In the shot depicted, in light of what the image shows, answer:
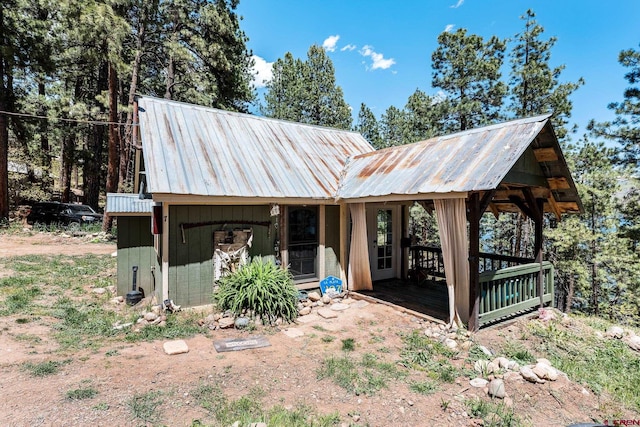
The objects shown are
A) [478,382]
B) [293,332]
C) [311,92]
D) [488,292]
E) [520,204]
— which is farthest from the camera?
[311,92]

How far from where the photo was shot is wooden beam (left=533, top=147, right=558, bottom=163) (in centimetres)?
598

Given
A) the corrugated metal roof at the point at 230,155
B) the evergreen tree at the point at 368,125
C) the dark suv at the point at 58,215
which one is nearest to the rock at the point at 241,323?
the corrugated metal roof at the point at 230,155

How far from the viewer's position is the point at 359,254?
8.05 m

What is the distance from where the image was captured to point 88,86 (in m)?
21.6

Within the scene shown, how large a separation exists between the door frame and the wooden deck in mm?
231

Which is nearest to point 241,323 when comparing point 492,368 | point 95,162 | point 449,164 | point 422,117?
point 492,368

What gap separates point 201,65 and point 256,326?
14.7 metres

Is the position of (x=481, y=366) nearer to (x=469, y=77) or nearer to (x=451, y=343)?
(x=451, y=343)

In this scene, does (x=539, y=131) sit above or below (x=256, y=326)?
above

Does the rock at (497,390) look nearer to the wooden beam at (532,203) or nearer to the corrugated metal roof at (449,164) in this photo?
the corrugated metal roof at (449,164)

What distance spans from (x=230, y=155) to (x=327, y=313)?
4214mm

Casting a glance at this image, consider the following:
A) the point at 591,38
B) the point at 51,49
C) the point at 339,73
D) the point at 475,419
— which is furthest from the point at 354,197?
the point at 51,49

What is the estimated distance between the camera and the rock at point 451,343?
5.08 m

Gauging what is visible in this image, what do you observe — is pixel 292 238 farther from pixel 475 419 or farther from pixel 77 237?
pixel 77 237
